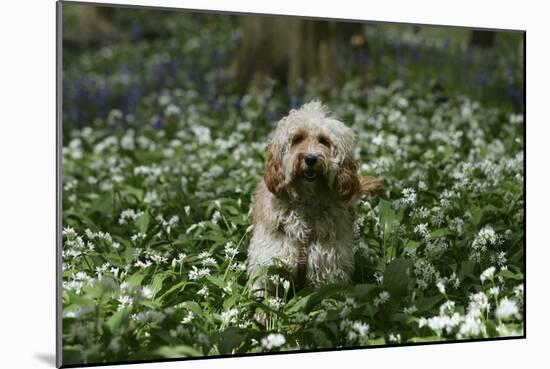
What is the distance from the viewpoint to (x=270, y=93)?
1023cm

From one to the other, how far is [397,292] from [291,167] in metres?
1.07

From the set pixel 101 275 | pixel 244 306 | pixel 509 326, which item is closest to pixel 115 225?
pixel 101 275

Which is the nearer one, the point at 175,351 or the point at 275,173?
the point at 175,351

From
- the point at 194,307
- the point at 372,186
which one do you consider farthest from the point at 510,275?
the point at 194,307

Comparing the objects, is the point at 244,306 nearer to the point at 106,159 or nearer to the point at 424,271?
the point at 424,271

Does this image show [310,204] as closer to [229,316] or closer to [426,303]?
[229,316]

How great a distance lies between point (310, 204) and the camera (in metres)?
5.65

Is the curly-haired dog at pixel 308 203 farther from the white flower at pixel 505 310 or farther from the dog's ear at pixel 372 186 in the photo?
the white flower at pixel 505 310

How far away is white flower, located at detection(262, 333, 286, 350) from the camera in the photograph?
528 cm

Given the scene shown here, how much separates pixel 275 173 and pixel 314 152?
0.29 metres

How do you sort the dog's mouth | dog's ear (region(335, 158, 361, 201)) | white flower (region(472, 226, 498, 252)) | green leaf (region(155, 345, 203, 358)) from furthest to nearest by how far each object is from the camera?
white flower (region(472, 226, 498, 252))
dog's ear (region(335, 158, 361, 201))
the dog's mouth
green leaf (region(155, 345, 203, 358))

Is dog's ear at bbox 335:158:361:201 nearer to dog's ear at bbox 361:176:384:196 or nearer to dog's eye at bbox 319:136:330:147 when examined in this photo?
dog's eye at bbox 319:136:330:147

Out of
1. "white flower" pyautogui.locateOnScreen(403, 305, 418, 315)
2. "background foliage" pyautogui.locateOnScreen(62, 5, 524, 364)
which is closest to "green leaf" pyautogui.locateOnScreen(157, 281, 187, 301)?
"background foliage" pyautogui.locateOnScreen(62, 5, 524, 364)

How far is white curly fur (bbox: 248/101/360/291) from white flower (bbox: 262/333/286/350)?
37 centimetres
